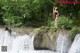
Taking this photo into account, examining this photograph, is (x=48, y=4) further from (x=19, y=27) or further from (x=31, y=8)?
(x=19, y=27)

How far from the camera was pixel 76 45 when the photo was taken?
13.3 m

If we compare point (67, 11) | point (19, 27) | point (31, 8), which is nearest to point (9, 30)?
point (19, 27)

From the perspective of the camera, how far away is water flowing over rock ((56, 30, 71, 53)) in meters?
13.7

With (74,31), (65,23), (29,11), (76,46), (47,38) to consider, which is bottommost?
(76,46)

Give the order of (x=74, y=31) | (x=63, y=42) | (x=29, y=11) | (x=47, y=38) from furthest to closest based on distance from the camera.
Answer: (x=29, y=11)
(x=47, y=38)
(x=63, y=42)
(x=74, y=31)

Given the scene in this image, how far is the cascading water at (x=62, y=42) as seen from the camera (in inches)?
540

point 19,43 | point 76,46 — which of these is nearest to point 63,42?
point 76,46

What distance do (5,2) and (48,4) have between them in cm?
188

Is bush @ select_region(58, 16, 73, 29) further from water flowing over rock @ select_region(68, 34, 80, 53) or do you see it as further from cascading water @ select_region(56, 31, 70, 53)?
water flowing over rock @ select_region(68, 34, 80, 53)

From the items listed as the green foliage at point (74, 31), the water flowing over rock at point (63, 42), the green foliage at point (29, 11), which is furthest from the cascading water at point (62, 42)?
the green foliage at point (29, 11)

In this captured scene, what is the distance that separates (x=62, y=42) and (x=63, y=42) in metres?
0.06

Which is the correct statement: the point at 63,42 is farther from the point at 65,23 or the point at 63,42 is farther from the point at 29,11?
the point at 29,11

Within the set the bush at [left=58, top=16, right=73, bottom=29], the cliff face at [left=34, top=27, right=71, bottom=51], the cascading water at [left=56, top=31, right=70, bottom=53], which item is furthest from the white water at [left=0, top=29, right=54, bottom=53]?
the bush at [left=58, top=16, right=73, bottom=29]

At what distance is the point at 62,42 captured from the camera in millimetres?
13875
